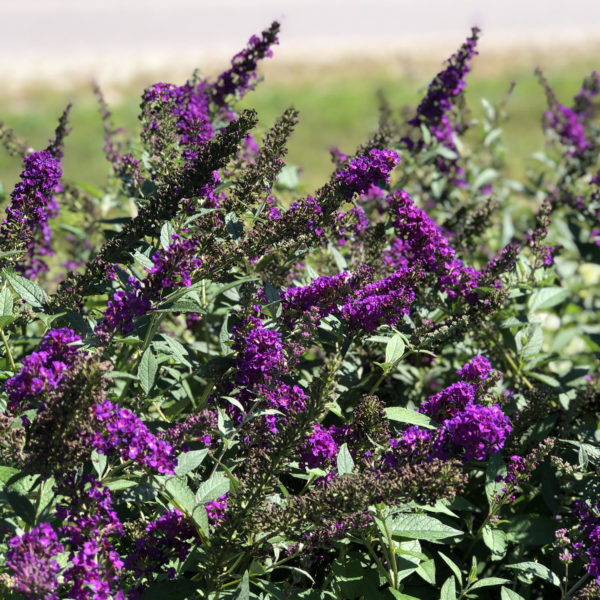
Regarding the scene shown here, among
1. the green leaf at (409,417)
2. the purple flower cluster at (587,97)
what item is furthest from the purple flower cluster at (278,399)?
the purple flower cluster at (587,97)

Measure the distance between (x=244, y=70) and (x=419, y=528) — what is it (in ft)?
8.03

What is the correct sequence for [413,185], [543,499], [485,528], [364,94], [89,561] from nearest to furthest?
[89,561]
[485,528]
[543,499]
[413,185]
[364,94]

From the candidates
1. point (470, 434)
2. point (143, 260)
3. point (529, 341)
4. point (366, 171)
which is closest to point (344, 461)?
point (470, 434)

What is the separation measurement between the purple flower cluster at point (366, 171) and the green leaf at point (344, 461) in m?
0.92

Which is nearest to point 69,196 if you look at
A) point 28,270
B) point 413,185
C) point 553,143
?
point 28,270

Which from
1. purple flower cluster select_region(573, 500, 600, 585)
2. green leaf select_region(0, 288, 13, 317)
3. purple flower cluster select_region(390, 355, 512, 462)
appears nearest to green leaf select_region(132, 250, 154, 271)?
green leaf select_region(0, 288, 13, 317)

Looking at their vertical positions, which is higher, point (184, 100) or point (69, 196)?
point (184, 100)

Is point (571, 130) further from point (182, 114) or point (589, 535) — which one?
point (589, 535)

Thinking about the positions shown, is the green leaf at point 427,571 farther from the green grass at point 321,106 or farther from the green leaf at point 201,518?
the green grass at point 321,106

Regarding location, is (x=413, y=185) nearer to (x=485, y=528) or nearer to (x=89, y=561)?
(x=485, y=528)

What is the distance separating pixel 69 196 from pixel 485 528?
316cm

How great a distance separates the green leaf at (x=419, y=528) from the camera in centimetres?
239

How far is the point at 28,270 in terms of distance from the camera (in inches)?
148

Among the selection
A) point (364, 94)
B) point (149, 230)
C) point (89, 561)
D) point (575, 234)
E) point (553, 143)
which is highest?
point (364, 94)
